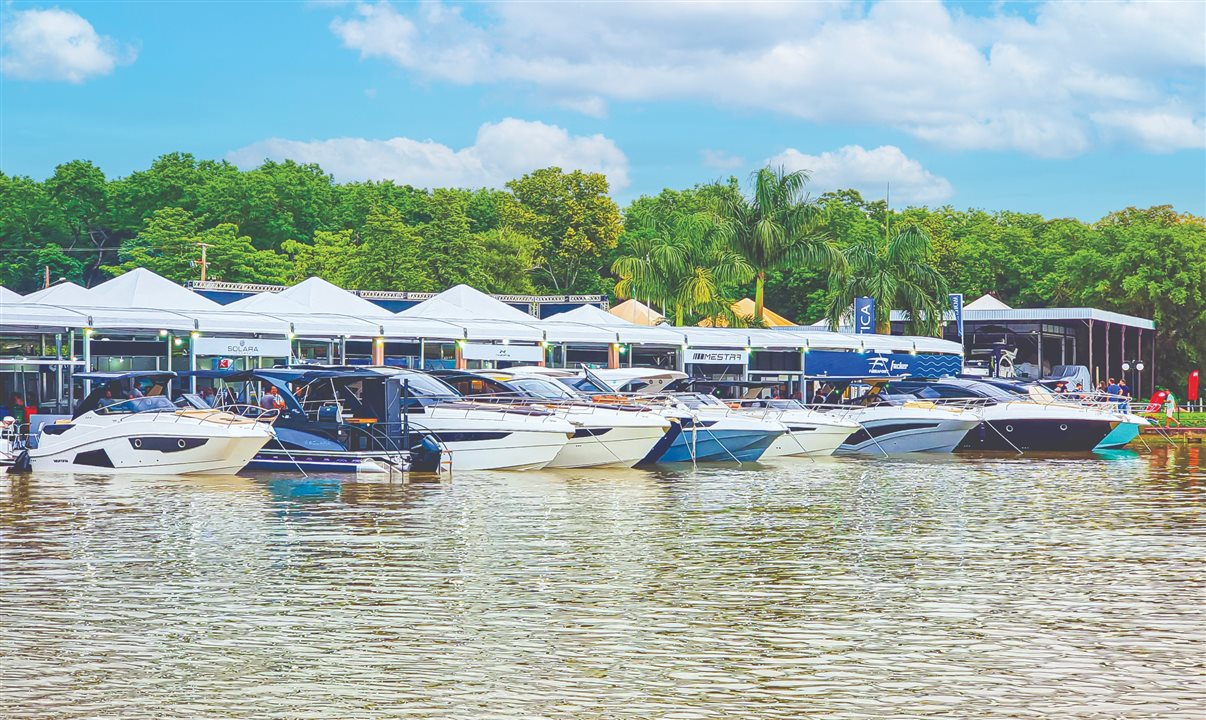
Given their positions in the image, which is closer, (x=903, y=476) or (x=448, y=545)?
(x=448, y=545)

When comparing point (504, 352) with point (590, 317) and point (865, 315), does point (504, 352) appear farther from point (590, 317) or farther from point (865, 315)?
point (865, 315)

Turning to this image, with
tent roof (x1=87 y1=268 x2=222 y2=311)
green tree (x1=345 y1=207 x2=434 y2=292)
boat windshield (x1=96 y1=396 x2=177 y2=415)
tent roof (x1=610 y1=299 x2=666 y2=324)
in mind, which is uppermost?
green tree (x1=345 y1=207 x2=434 y2=292)

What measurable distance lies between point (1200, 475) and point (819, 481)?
9.39m

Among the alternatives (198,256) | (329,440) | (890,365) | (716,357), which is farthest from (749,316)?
(329,440)

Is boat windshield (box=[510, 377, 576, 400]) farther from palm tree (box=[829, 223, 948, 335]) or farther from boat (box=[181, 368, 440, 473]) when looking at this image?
palm tree (box=[829, 223, 948, 335])

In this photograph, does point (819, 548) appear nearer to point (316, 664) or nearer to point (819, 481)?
point (316, 664)

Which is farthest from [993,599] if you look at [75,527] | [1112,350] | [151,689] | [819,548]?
[1112,350]

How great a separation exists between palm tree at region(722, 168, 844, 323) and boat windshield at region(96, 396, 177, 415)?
111 ft

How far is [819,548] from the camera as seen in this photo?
20062 millimetres

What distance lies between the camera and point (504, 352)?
47750 mm

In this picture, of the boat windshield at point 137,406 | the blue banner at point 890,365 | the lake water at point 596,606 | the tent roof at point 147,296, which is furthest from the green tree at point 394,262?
the lake water at point 596,606

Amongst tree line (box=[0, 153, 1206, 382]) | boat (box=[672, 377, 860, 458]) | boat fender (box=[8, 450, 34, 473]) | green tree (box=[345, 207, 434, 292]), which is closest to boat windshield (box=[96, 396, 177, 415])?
boat fender (box=[8, 450, 34, 473])

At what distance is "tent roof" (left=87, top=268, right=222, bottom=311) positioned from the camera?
147 feet

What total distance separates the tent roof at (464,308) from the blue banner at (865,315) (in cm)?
1482
